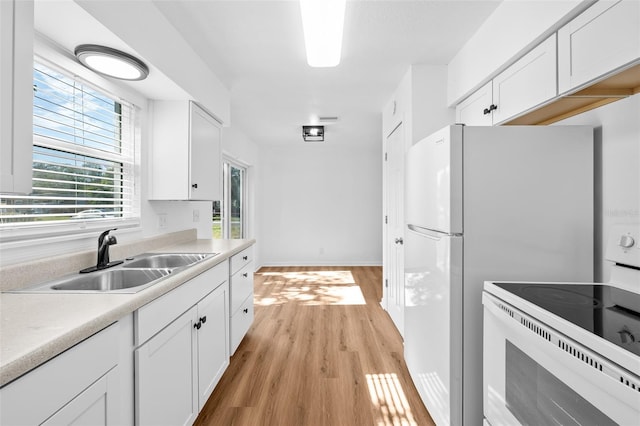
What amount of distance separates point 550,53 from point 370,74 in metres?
1.50

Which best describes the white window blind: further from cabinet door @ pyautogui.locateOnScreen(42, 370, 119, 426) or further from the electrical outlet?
cabinet door @ pyautogui.locateOnScreen(42, 370, 119, 426)

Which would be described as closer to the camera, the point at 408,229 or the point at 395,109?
the point at 408,229

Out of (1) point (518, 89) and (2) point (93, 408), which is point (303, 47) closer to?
(1) point (518, 89)

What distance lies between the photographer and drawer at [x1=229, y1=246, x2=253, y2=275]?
7.84ft

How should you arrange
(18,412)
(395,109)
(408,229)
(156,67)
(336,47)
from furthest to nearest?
1. (395,109)
2. (408,229)
3. (336,47)
4. (156,67)
5. (18,412)

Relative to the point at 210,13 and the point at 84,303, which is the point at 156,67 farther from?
the point at 84,303

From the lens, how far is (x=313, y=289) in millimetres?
4602

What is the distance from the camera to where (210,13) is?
6.14 ft

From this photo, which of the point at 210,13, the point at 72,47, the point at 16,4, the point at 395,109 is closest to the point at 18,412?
the point at 16,4

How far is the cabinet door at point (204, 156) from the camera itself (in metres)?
2.39

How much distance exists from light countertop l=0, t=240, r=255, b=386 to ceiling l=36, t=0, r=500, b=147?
1.22 m

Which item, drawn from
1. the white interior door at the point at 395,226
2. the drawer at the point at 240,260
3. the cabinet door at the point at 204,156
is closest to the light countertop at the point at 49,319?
the drawer at the point at 240,260

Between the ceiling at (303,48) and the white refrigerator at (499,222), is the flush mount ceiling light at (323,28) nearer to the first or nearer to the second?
the ceiling at (303,48)

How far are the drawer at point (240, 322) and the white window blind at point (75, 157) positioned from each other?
108 centimetres
